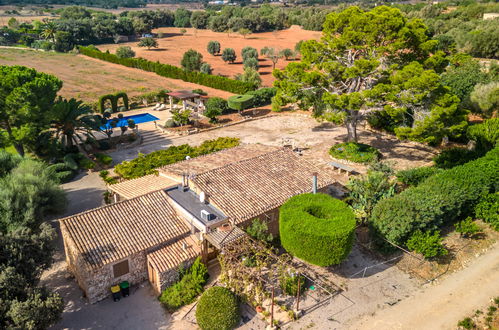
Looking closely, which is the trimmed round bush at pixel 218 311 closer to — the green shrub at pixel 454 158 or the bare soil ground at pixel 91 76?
the green shrub at pixel 454 158

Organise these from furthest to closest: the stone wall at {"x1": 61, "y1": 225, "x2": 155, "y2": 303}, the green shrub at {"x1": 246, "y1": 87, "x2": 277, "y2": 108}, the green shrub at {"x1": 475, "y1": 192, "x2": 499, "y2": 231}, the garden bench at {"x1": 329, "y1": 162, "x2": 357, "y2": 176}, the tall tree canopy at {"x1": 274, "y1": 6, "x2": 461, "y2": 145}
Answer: the green shrub at {"x1": 246, "y1": 87, "x2": 277, "y2": 108}, the garden bench at {"x1": 329, "y1": 162, "x2": 357, "y2": 176}, the tall tree canopy at {"x1": 274, "y1": 6, "x2": 461, "y2": 145}, the green shrub at {"x1": 475, "y1": 192, "x2": 499, "y2": 231}, the stone wall at {"x1": 61, "y1": 225, "x2": 155, "y2": 303}

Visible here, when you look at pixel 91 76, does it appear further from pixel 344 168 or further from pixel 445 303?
pixel 445 303

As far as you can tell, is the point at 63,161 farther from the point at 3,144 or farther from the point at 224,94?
the point at 224,94

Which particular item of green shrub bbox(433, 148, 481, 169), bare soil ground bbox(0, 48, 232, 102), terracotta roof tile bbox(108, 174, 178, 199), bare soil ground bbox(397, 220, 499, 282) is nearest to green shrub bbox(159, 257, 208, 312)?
terracotta roof tile bbox(108, 174, 178, 199)

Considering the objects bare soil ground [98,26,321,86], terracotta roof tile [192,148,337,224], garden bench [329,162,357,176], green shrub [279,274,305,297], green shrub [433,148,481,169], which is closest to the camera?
green shrub [279,274,305,297]

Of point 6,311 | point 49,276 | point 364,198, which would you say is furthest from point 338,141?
point 6,311

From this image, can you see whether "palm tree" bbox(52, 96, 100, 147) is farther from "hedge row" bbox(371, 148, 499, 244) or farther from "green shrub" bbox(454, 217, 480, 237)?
"green shrub" bbox(454, 217, 480, 237)
